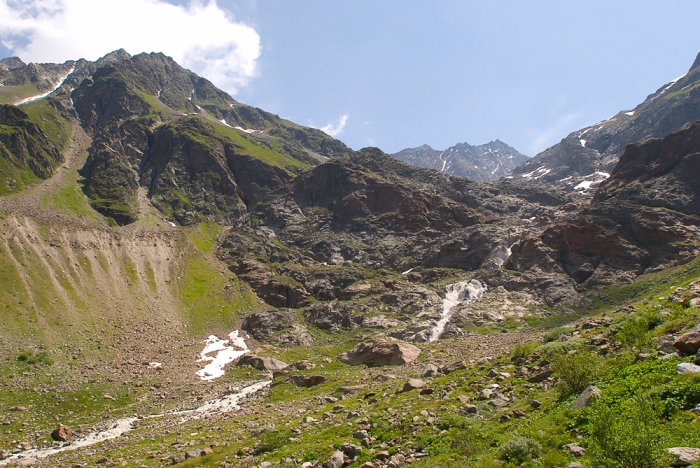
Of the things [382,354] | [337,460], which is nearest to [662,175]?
[382,354]

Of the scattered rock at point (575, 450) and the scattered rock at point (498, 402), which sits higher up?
the scattered rock at point (575, 450)

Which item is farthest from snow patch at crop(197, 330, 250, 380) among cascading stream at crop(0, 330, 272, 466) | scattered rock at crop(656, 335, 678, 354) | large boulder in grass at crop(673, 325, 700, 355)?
large boulder in grass at crop(673, 325, 700, 355)

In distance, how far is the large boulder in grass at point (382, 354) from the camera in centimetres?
6406

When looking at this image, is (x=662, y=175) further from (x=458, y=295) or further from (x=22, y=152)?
(x=22, y=152)

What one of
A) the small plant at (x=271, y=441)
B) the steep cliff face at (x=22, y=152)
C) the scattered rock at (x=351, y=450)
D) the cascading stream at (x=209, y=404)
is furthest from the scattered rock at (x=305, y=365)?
the steep cliff face at (x=22, y=152)

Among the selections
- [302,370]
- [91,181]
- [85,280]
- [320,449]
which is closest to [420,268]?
[302,370]

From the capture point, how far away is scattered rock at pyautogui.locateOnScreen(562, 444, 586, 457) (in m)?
11.4

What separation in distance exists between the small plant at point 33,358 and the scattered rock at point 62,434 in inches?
1040

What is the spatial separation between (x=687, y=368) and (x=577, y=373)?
4.36 metres

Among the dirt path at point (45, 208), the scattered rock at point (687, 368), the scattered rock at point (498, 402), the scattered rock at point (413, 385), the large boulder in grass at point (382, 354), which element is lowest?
the large boulder in grass at point (382, 354)

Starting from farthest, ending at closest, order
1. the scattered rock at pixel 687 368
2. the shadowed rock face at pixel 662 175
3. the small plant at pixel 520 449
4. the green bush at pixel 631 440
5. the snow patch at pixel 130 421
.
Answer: the shadowed rock face at pixel 662 175 < the snow patch at pixel 130 421 < the scattered rock at pixel 687 368 < the small plant at pixel 520 449 < the green bush at pixel 631 440

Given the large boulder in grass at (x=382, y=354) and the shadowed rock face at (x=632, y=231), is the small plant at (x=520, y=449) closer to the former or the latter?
the large boulder in grass at (x=382, y=354)

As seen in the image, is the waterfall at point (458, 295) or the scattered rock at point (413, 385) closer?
the scattered rock at point (413, 385)

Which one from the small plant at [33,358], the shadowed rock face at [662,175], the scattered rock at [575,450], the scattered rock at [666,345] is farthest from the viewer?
the shadowed rock face at [662,175]
